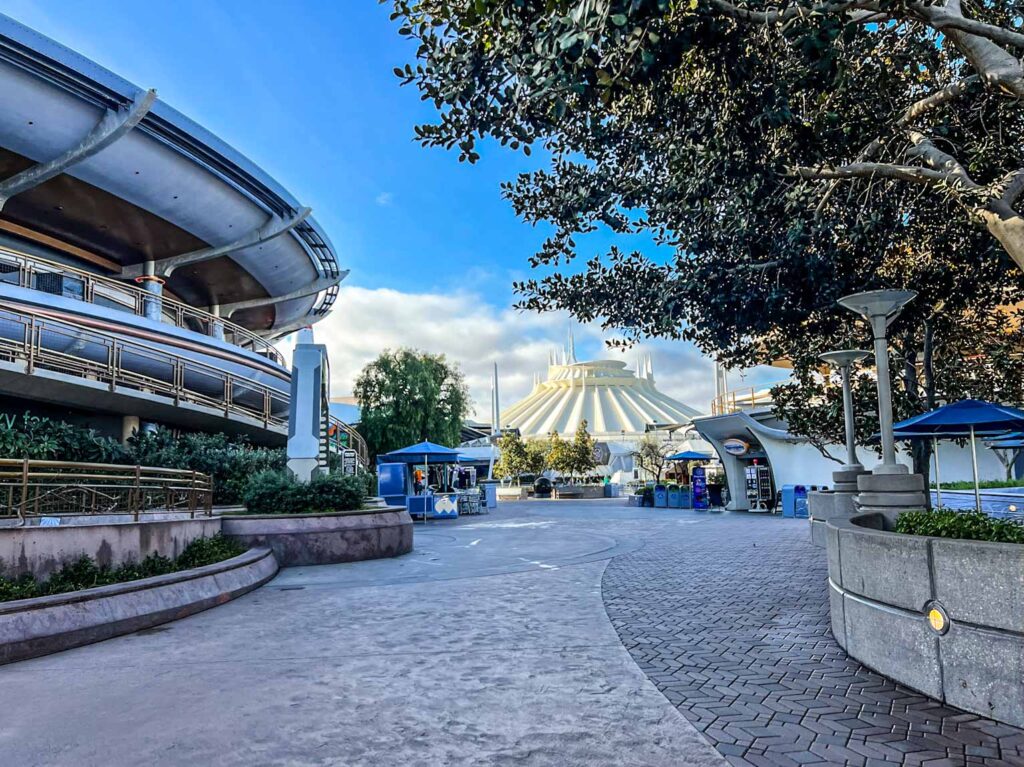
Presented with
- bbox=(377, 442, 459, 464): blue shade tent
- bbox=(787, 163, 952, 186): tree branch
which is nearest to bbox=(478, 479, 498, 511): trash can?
bbox=(377, 442, 459, 464): blue shade tent

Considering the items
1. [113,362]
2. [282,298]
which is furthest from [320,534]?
[282,298]

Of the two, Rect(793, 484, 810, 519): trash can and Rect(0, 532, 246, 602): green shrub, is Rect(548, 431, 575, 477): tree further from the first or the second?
Rect(0, 532, 246, 602): green shrub

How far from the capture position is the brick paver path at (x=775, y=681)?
3.86 metres

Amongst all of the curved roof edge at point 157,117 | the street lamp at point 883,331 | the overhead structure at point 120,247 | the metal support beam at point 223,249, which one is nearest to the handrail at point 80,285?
the overhead structure at point 120,247

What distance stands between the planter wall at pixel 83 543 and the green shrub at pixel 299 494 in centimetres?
326

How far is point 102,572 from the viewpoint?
303 inches

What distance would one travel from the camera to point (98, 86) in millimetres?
20969

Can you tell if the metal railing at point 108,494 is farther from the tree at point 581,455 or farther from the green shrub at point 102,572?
the tree at point 581,455

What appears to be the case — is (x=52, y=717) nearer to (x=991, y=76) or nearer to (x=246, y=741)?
(x=246, y=741)

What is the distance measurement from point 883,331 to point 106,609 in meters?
9.55

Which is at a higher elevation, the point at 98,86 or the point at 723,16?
the point at 98,86

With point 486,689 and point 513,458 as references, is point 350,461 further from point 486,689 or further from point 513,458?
point 513,458

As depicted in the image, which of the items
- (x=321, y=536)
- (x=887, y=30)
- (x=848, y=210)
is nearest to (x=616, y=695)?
(x=848, y=210)

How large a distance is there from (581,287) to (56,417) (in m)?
16.2
